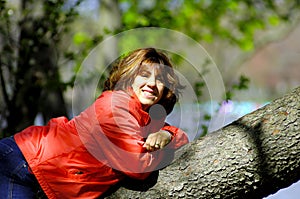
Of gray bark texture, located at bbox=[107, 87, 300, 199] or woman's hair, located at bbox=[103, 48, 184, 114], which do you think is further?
woman's hair, located at bbox=[103, 48, 184, 114]

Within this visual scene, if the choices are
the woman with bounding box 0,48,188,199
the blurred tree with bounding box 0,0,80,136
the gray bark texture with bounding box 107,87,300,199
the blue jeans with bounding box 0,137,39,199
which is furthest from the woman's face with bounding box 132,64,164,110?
the blurred tree with bounding box 0,0,80,136

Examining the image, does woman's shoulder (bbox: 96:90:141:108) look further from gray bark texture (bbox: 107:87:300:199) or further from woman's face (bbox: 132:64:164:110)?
gray bark texture (bbox: 107:87:300:199)

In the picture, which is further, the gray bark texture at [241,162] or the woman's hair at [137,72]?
the woman's hair at [137,72]

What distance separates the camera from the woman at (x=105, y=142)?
111 inches

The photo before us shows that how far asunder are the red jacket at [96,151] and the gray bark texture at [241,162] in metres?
0.09

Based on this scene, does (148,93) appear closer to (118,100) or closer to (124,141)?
(118,100)

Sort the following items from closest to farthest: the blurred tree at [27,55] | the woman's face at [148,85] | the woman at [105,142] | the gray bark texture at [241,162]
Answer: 1. the gray bark texture at [241,162]
2. the woman at [105,142]
3. the woman's face at [148,85]
4. the blurred tree at [27,55]

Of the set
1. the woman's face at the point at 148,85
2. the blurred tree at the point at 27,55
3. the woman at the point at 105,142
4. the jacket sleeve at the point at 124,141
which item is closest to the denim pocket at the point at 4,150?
the woman at the point at 105,142

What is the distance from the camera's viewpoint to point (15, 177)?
9.91 ft

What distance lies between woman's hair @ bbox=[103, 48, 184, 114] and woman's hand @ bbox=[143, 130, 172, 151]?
0.27m

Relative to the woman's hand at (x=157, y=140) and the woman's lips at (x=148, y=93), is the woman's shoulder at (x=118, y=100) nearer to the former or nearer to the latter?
the woman's lips at (x=148, y=93)

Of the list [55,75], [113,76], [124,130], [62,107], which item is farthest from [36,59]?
[124,130]

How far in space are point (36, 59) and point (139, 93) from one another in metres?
2.86

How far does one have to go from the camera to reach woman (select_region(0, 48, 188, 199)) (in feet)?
9.23
